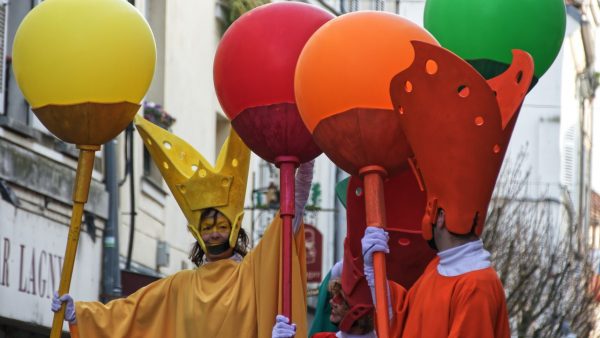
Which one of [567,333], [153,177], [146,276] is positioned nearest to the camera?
[146,276]

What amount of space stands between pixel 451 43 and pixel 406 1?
2698 cm

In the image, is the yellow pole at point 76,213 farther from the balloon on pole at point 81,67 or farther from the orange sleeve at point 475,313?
the orange sleeve at point 475,313

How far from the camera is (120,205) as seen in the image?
1797 centimetres

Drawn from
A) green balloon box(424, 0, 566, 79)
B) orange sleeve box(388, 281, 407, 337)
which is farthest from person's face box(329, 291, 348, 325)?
green balloon box(424, 0, 566, 79)

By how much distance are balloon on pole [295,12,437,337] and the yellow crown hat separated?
5.26ft

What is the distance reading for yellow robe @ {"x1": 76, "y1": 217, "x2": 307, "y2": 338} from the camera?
31.1 feet

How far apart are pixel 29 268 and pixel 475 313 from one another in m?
7.71

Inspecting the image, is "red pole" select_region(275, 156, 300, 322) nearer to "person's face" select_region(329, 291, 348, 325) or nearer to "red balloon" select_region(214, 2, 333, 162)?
"red balloon" select_region(214, 2, 333, 162)

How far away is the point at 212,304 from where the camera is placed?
9.83 meters

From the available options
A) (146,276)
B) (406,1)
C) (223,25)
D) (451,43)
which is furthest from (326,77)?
(406,1)

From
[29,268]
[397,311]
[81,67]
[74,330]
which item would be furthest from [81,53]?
[29,268]

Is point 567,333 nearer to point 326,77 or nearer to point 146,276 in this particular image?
point 146,276

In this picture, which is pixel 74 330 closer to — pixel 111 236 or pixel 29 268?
pixel 29 268

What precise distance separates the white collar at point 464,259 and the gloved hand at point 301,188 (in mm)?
1554
